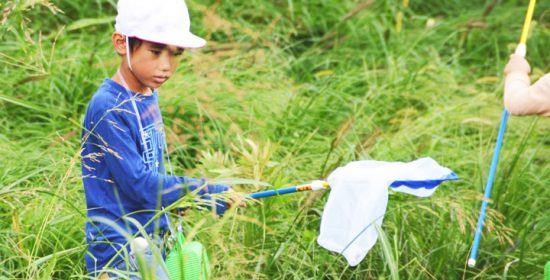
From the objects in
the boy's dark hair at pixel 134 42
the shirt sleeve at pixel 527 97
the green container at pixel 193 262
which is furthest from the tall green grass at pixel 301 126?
the shirt sleeve at pixel 527 97

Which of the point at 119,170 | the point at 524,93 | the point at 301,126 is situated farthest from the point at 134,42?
the point at 301,126

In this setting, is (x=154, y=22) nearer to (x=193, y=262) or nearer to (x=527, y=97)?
(x=193, y=262)

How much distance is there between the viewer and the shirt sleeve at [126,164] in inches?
101

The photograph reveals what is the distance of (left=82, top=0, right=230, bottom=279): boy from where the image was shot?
8.43 feet

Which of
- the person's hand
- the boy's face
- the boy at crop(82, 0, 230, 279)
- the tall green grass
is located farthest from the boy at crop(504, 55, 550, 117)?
the boy's face

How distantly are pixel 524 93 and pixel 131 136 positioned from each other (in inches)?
49.6

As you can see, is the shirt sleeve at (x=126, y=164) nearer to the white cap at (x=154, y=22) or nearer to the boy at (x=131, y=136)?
the boy at (x=131, y=136)

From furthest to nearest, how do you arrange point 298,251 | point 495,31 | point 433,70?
point 495,31 < point 433,70 < point 298,251

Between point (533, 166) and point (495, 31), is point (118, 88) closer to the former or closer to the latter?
point (533, 166)

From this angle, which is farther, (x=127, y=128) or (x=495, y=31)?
(x=495, y=31)

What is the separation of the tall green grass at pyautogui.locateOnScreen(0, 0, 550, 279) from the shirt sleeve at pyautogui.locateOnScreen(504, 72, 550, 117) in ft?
1.23

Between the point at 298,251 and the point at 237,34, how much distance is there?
7.63ft

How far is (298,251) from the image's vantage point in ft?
10.3

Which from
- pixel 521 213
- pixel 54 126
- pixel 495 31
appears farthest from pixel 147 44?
pixel 495 31
